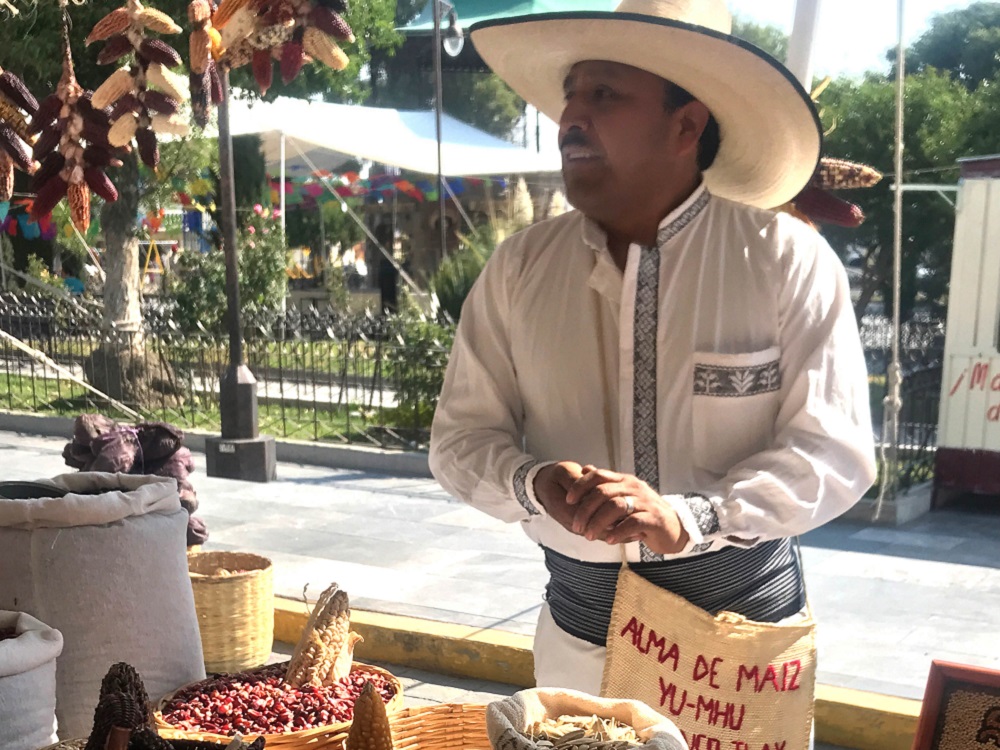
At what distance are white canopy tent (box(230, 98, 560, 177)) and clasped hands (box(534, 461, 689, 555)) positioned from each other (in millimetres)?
13024

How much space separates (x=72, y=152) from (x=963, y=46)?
16.1 m

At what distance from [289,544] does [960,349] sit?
4.41m

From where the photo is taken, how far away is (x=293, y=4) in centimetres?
194

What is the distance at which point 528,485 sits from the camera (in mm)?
1805

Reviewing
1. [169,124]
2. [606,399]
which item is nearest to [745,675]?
[606,399]

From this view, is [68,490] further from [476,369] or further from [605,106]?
[605,106]

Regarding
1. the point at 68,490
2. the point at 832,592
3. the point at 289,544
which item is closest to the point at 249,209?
the point at 289,544

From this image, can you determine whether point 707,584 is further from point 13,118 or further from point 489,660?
point 489,660

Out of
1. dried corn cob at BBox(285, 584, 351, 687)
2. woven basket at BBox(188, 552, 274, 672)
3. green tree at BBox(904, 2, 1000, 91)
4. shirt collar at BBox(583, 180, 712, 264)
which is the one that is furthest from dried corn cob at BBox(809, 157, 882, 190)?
green tree at BBox(904, 2, 1000, 91)

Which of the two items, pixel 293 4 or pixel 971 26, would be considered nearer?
pixel 293 4

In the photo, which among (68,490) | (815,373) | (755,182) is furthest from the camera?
(68,490)

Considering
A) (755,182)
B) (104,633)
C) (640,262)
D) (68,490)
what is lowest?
(104,633)

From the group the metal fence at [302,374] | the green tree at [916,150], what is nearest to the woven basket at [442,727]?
the metal fence at [302,374]

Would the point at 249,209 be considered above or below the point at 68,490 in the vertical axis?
above
